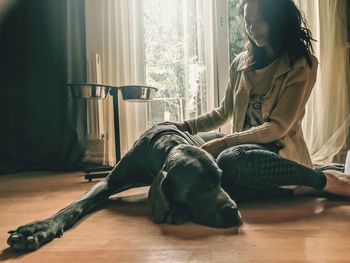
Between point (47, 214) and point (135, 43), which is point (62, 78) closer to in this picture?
point (135, 43)

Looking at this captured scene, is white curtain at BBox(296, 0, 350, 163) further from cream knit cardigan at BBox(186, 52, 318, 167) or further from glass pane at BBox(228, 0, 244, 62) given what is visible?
cream knit cardigan at BBox(186, 52, 318, 167)

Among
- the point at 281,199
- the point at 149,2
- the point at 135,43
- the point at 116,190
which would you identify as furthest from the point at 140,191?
the point at 149,2

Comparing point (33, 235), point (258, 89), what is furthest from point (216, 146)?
point (33, 235)

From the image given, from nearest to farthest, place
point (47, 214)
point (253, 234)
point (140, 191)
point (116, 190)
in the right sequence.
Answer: point (253, 234) → point (47, 214) → point (116, 190) → point (140, 191)

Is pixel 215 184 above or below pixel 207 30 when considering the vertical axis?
below

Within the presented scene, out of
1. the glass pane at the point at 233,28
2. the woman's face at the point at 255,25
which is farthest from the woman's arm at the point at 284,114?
the glass pane at the point at 233,28

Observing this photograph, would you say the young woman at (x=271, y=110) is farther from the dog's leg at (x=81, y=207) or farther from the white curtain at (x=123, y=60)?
Result: the white curtain at (x=123, y=60)

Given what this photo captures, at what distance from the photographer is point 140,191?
6.05 ft

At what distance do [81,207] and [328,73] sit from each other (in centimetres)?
225

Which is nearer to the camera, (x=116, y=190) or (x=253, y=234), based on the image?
(x=253, y=234)

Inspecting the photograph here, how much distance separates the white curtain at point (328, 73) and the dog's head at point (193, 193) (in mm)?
1848

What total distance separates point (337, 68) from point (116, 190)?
2106 millimetres

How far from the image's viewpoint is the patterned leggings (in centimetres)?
134

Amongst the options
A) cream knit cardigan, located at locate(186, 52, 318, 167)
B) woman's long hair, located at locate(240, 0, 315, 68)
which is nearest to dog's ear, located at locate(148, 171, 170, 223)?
cream knit cardigan, located at locate(186, 52, 318, 167)
